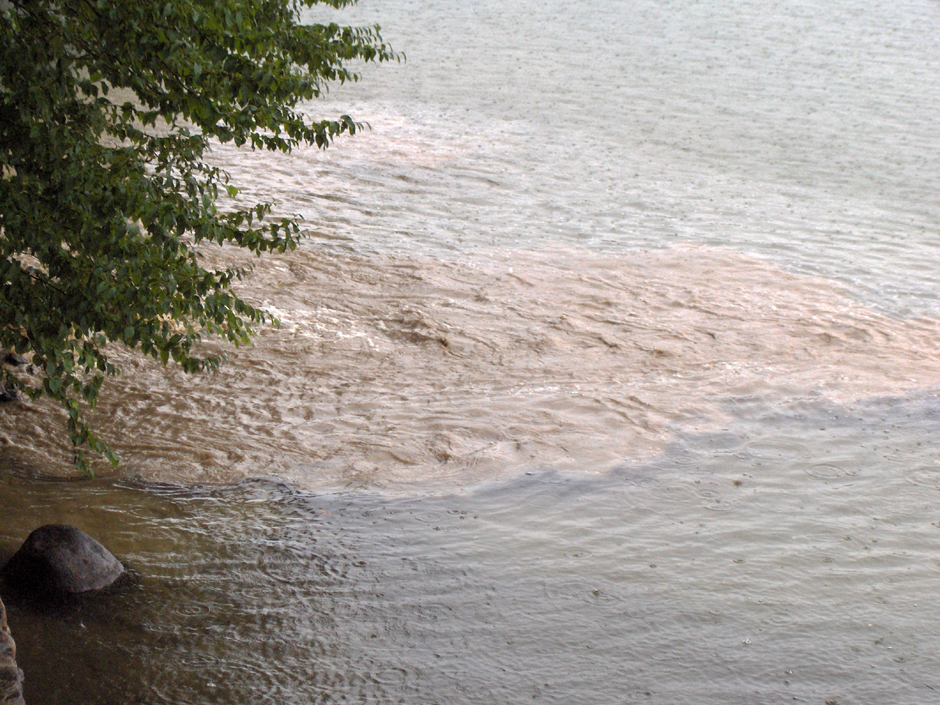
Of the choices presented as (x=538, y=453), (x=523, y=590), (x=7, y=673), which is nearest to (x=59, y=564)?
(x=7, y=673)

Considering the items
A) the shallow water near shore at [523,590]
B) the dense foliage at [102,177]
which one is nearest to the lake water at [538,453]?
the shallow water near shore at [523,590]

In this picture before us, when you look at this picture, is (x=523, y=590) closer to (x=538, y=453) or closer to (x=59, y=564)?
(x=538, y=453)

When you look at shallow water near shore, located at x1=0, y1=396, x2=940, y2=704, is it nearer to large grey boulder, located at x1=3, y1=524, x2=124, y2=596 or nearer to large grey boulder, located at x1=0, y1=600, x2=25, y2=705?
large grey boulder, located at x1=3, y1=524, x2=124, y2=596

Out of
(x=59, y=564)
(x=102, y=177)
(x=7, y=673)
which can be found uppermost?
(x=102, y=177)

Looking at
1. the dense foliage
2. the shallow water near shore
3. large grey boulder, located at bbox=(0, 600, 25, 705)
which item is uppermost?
the dense foliage

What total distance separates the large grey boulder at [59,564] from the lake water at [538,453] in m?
0.16

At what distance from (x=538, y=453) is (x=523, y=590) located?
1.97 m

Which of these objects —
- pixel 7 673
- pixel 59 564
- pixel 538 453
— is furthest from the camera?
pixel 538 453

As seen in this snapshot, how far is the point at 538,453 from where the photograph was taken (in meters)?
8.55

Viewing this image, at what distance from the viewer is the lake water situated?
6.09 m

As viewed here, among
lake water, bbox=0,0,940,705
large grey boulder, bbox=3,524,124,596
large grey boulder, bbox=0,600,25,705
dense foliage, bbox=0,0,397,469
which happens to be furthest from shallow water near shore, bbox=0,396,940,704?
dense foliage, bbox=0,0,397,469

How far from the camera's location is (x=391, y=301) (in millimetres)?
11531

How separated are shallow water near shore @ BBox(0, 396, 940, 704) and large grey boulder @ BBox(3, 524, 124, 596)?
156mm

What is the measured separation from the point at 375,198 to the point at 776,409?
7.85 metres
